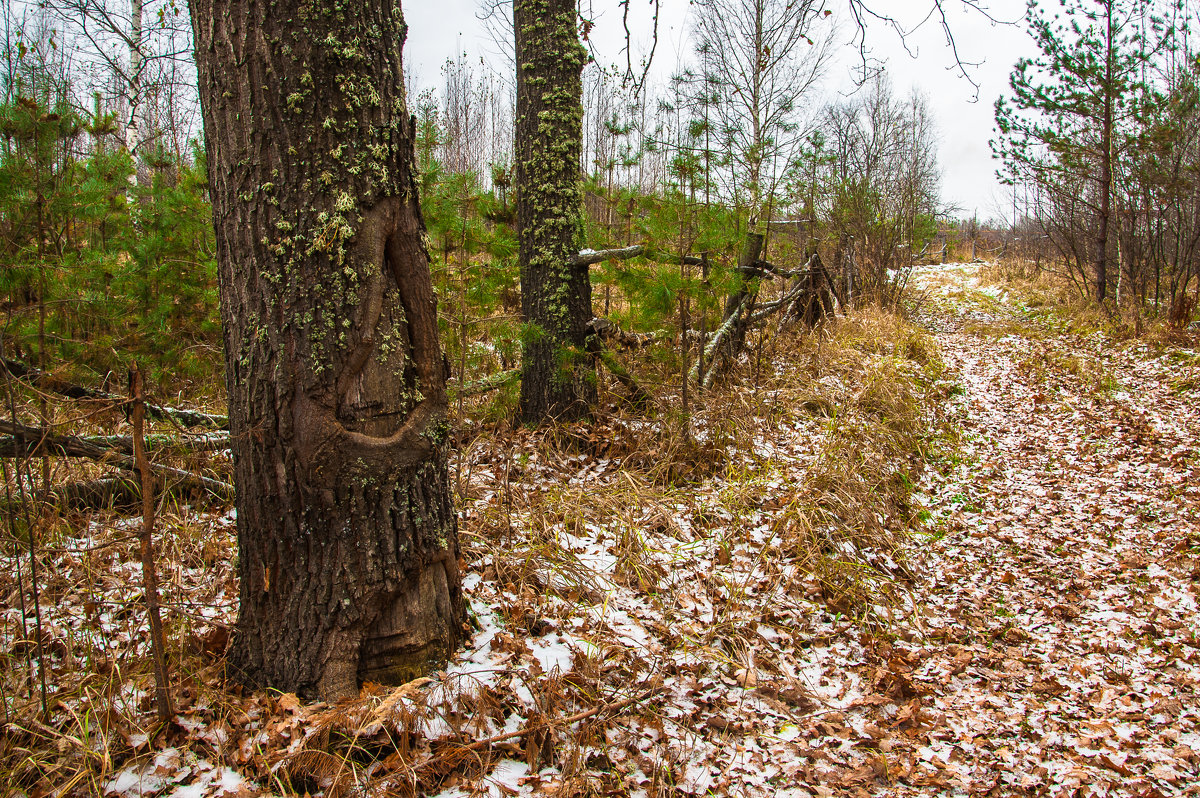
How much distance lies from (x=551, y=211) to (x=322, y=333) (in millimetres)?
2730

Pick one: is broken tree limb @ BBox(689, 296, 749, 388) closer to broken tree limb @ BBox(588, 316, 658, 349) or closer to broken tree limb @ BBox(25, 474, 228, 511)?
broken tree limb @ BBox(588, 316, 658, 349)

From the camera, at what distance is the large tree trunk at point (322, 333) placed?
1.77m

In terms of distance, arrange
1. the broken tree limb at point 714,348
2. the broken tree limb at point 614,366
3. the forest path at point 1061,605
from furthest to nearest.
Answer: the broken tree limb at point 714,348 < the broken tree limb at point 614,366 < the forest path at point 1061,605

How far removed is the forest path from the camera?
89.0 inches

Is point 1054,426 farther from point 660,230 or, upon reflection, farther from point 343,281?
point 343,281

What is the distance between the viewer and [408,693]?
73.9 inches

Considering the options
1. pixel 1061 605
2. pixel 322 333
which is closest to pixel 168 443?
pixel 322 333

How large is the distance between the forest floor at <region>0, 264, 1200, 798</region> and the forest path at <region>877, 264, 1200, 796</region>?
0.05 feet

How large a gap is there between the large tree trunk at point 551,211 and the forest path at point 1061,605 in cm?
259

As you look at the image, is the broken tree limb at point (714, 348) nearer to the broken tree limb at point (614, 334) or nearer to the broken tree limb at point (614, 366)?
the broken tree limb at point (614, 334)

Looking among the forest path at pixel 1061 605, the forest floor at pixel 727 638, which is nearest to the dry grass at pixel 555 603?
the forest floor at pixel 727 638

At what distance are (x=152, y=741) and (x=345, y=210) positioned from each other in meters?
1.58

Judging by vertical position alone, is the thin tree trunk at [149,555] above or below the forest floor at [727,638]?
above

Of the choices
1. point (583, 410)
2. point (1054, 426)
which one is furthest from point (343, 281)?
point (1054, 426)
